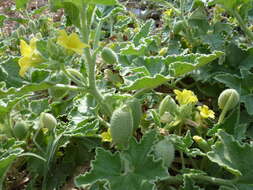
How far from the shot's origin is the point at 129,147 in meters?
1.48

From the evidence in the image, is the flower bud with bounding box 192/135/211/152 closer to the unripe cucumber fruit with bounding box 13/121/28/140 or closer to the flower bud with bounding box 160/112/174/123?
the flower bud with bounding box 160/112/174/123

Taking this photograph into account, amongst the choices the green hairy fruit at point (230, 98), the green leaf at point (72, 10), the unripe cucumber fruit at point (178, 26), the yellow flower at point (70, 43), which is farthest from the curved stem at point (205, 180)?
the unripe cucumber fruit at point (178, 26)

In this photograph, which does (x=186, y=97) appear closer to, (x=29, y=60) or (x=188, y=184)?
(x=188, y=184)

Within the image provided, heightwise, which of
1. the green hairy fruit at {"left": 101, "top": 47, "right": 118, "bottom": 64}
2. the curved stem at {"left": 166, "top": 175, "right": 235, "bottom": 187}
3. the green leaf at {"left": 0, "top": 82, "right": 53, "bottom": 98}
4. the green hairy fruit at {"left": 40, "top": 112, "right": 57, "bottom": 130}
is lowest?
the curved stem at {"left": 166, "top": 175, "right": 235, "bottom": 187}

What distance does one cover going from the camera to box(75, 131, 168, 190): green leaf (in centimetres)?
139

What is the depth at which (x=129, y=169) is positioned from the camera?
1448 millimetres

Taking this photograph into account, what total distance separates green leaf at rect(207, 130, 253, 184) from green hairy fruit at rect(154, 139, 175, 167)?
6.6 inches

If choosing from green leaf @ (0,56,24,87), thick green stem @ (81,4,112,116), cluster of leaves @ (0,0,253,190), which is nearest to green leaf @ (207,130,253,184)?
cluster of leaves @ (0,0,253,190)

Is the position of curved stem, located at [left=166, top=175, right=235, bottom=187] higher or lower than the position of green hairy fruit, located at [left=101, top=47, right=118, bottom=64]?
lower

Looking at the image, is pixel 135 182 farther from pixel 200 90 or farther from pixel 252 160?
pixel 200 90

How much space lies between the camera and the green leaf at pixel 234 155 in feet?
4.50

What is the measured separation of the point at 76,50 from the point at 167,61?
49cm

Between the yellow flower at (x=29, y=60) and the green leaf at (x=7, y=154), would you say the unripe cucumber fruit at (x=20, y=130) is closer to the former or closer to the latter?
the green leaf at (x=7, y=154)

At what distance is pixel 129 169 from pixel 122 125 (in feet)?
0.55
